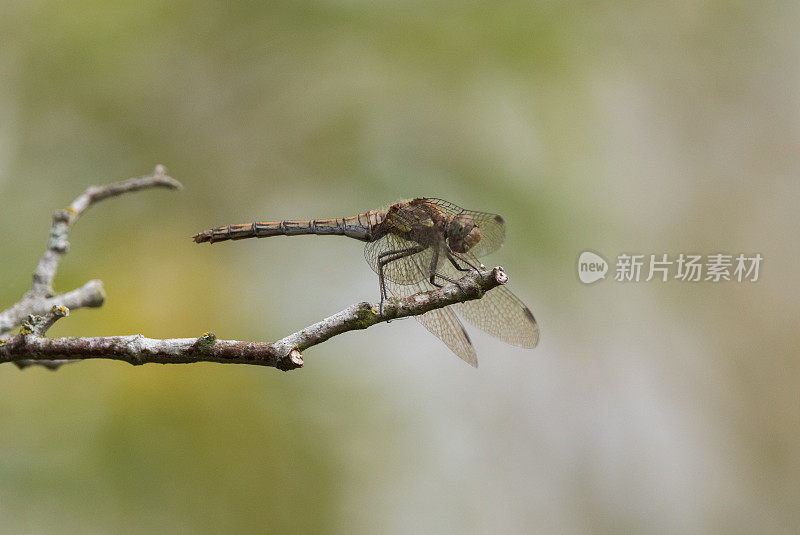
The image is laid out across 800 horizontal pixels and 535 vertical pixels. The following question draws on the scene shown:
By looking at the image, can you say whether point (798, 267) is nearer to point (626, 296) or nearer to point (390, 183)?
point (626, 296)

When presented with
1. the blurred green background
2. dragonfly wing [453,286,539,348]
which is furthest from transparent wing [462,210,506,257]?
the blurred green background

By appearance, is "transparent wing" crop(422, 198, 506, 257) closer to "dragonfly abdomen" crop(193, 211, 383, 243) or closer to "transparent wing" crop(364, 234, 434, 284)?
"transparent wing" crop(364, 234, 434, 284)

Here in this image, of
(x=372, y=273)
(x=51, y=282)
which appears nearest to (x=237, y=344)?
(x=51, y=282)

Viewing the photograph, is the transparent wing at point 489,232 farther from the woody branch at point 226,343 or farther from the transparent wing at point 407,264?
the woody branch at point 226,343

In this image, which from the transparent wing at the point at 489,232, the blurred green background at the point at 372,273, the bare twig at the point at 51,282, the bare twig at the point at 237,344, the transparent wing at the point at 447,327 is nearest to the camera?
the bare twig at the point at 237,344

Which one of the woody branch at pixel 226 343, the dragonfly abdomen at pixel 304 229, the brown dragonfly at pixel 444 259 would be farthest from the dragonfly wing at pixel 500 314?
the woody branch at pixel 226 343

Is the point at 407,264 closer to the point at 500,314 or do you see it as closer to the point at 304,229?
the point at 500,314

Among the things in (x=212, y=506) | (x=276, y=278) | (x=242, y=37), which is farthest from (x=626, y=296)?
(x=242, y=37)
